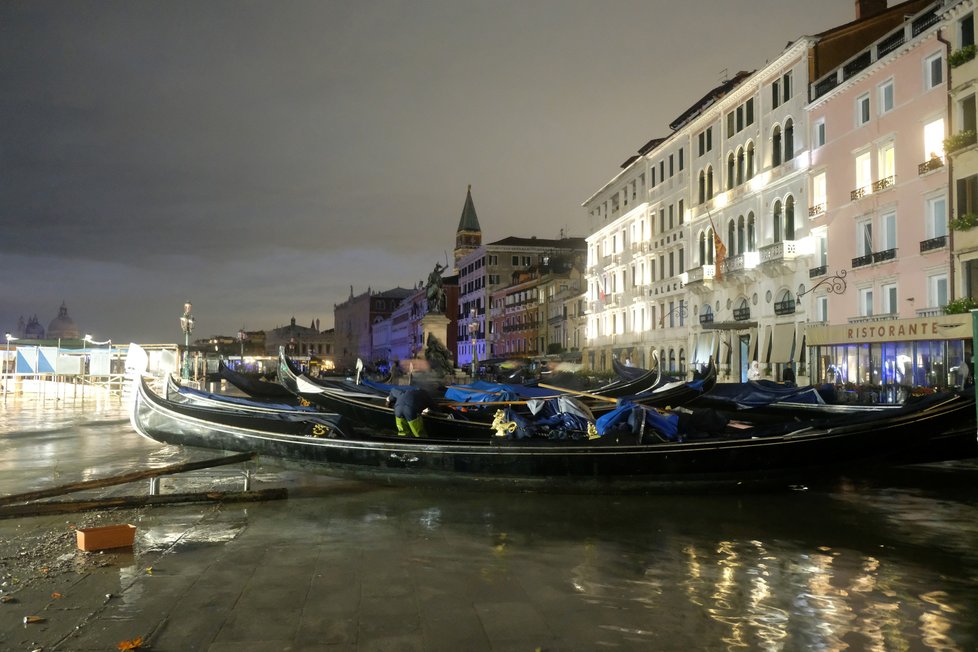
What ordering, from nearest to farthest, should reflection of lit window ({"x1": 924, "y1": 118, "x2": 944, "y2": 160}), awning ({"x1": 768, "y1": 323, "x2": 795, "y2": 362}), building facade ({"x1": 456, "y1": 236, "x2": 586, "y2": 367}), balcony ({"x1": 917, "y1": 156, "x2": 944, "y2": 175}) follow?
balcony ({"x1": 917, "y1": 156, "x2": 944, "y2": 175})
reflection of lit window ({"x1": 924, "y1": 118, "x2": 944, "y2": 160})
awning ({"x1": 768, "y1": 323, "x2": 795, "y2": 362})
building facade ({"x1": 456, "y1": 236, "x2": 586, "y2": 367})

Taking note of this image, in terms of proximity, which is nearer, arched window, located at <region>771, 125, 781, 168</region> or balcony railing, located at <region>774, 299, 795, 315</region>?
balcony railing, located at <region>774, 299, 795, 315</region>

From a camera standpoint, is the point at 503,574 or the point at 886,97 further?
the point at 886,97

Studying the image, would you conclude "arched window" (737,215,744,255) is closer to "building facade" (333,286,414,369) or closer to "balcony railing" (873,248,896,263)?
"balcony railing" (873,248,896,263)

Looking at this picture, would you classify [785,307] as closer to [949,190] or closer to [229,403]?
[949,190]

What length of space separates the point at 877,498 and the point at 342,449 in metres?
6.90

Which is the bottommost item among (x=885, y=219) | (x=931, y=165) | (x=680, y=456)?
(x=680, y=456)

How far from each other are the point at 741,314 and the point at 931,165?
1100 cm

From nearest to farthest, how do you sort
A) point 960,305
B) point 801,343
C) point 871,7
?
point 960,305
point 801,343
point 871,7

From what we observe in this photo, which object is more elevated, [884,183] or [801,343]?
[884,183]

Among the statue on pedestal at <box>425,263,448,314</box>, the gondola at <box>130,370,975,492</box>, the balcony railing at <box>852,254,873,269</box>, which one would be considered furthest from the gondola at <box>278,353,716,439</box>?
the statue on pedestal at <box>425,263,448,314</box>

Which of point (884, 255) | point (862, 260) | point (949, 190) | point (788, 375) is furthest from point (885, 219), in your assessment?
point (788, 375)

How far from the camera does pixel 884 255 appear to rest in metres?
21.6

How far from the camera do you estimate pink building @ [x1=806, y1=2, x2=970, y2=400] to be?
19.4 m

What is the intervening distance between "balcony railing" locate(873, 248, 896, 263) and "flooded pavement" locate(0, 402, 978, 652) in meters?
13.1
